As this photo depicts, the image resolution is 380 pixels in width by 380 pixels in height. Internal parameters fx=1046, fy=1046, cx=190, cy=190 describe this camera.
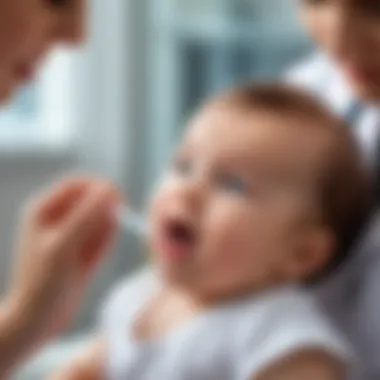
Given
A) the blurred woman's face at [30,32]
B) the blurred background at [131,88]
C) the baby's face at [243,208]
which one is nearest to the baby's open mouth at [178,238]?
the baby's face at [243,208]

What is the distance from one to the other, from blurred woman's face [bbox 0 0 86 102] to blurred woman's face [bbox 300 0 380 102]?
0.17 metres

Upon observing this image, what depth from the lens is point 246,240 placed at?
2.06 ft

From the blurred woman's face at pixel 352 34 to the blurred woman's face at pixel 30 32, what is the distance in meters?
0.17

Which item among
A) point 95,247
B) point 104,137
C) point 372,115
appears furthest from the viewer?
point 104,137

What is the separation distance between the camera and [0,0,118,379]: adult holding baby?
0.49m

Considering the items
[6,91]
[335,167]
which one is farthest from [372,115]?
[6,91]

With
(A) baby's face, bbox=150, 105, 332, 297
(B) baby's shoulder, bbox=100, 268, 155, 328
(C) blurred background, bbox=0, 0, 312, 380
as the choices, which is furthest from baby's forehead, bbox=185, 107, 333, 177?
(C) blurred background, bbox=0, 0, 312, 380

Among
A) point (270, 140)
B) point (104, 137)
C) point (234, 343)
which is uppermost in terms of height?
point (270, 140)

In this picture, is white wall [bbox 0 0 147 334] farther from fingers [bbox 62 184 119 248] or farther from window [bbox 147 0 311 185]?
fingers [bbox 62 184 119 248]

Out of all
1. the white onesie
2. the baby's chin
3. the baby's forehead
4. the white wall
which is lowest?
the white wall

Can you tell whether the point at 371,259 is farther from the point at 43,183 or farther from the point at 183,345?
the point at 43,183

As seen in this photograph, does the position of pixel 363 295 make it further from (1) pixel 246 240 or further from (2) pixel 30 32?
(2) pixel 30 32

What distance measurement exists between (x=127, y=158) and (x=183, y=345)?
24.1 inches

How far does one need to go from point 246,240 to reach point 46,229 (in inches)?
4.9
